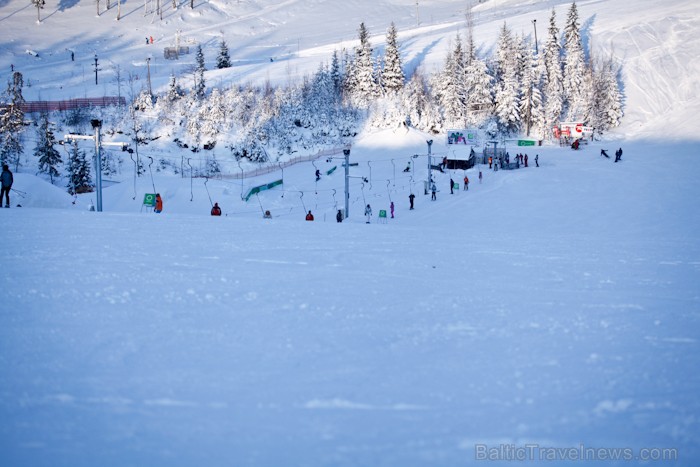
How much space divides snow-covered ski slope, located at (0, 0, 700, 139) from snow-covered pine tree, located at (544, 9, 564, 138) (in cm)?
679

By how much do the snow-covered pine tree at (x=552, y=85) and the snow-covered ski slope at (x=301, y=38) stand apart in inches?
267

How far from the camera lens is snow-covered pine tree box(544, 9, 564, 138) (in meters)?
47.9

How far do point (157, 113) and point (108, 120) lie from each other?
13.8ft

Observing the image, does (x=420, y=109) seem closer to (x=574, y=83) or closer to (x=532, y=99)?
(x=532, y=99)

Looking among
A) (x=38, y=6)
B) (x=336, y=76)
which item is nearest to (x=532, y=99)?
(x=336, y=76)

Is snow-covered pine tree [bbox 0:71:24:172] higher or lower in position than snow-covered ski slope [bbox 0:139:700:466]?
higher

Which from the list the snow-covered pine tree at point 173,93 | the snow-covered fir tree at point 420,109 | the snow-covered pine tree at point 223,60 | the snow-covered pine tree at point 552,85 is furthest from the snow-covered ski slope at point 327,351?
the snow-covered pine tree at point 223,60

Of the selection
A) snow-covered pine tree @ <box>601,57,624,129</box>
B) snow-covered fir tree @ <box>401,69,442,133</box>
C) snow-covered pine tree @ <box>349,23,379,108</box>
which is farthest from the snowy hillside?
→ snow-covered pine tree @ <box>349,23,379,108</box>

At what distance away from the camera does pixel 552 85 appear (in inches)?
1982

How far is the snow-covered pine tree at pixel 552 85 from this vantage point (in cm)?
4791

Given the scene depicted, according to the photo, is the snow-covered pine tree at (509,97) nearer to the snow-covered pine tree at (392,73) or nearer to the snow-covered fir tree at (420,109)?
the snow-covered fir tree at (420,109)

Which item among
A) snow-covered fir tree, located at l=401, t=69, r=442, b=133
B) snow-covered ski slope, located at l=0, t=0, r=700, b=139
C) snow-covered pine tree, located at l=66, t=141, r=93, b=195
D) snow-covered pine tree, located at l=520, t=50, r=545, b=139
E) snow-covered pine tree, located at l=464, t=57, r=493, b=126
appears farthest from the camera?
snow-covered ski slope, located at l=0, t=0, r=700, b=139

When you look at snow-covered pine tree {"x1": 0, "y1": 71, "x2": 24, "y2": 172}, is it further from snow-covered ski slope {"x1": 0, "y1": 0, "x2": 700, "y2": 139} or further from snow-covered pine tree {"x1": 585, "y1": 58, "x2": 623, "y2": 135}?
snow-covered pine tree {"x1": 585, "y1": 58, "x2": 623, "y2": 135}

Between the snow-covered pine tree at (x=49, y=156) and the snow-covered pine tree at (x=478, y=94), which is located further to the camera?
the snow-covered pine tree at (x=478, y=94)
